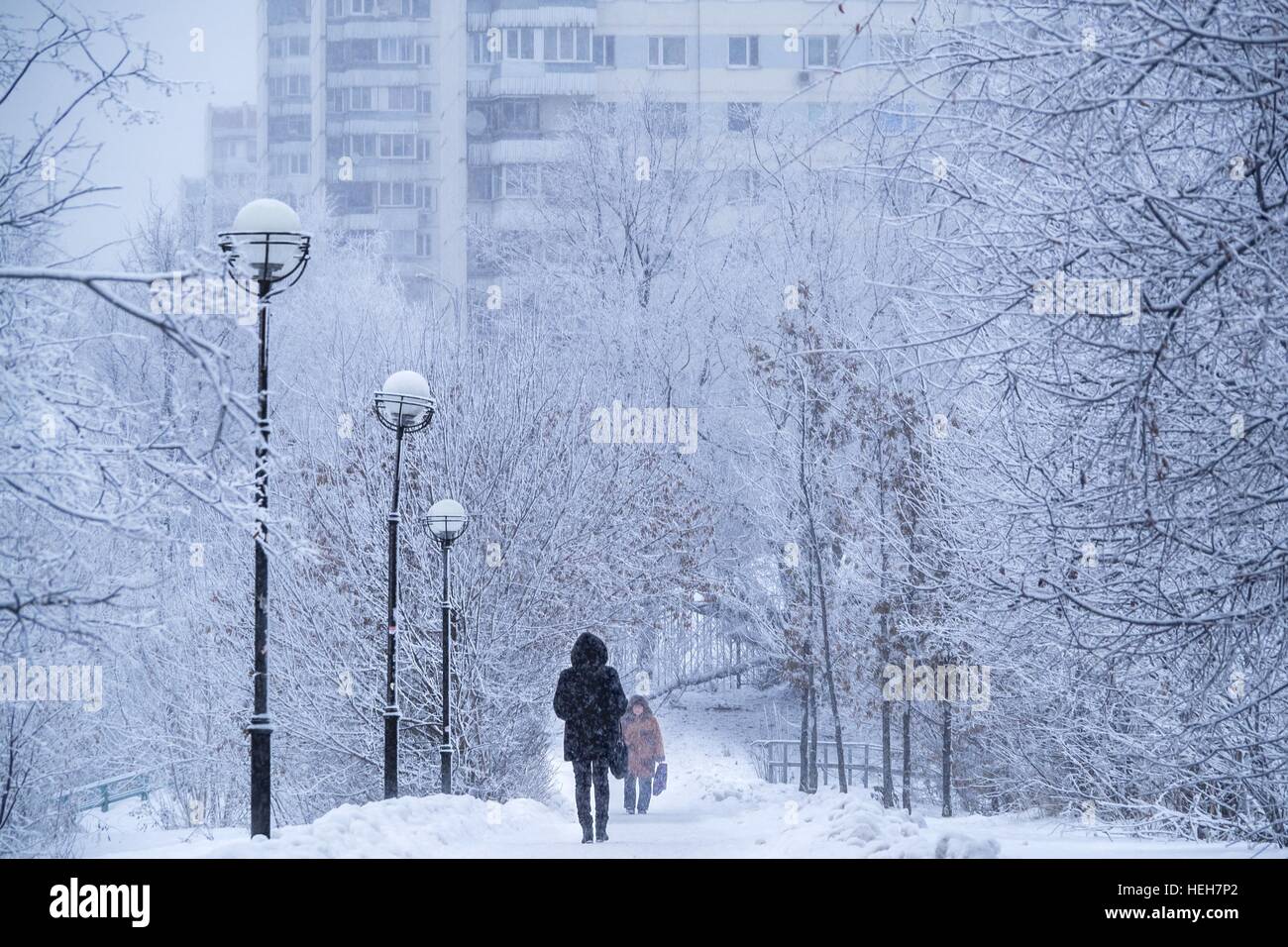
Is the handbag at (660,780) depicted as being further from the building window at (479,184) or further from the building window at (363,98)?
the building window at (363,98)

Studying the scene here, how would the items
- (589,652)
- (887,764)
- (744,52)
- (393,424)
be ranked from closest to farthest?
(589,652) < (393,424) < (887,764) < (744,52)

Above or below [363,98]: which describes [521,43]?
below

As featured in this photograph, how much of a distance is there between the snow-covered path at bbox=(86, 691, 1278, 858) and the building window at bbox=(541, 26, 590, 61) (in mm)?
36253

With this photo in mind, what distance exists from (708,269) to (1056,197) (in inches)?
996

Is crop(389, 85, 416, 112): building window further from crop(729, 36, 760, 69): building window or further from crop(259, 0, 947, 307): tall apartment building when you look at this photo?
crop(729, 36, 760, 69): building window

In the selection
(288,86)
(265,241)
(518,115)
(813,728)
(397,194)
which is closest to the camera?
(265,241)

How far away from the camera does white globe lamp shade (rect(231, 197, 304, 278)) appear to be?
9.99 m

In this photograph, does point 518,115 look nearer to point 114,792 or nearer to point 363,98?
point 363,98

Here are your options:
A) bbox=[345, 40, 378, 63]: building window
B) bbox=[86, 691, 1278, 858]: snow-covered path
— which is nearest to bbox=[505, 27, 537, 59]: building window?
bbox=[345, 40, 378, 63]: building window

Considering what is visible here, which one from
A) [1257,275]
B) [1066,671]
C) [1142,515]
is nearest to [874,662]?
[1066,671]

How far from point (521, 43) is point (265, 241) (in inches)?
1834

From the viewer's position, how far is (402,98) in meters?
65.9

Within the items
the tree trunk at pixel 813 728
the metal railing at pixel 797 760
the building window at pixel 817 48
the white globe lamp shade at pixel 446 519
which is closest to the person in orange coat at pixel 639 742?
the tree trunk at pixel 813 728

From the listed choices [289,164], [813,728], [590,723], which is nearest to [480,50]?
[289,164]
